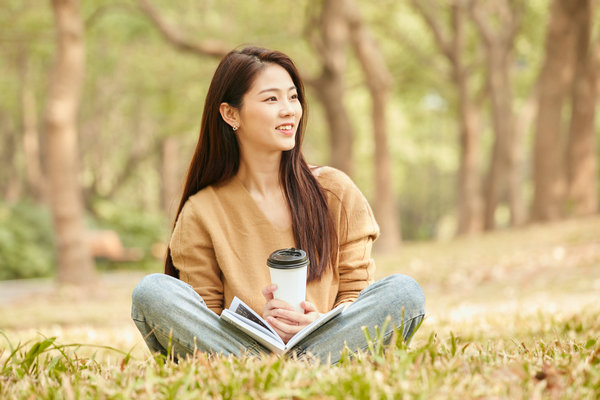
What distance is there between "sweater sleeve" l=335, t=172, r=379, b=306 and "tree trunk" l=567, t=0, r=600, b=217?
1066 centimetres

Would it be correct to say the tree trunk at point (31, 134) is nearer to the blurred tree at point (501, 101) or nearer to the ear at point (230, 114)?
the blurred tree at point (501, 101)

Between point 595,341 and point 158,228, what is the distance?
748 inches

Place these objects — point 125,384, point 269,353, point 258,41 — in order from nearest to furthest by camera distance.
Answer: point 125,384 → point 269,353 → point 258,41

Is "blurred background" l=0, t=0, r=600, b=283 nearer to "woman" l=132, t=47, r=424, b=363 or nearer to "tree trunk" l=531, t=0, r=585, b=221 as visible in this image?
"tree trunk" l=531, t=0, r=585, b=221

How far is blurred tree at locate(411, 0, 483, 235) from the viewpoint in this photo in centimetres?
1725

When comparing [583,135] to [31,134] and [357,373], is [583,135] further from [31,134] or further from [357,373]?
[31,134]

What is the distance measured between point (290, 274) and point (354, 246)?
0.61m

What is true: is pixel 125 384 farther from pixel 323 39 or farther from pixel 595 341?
pixel 323 39

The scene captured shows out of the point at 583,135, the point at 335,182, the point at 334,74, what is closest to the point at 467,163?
the point at 583,135

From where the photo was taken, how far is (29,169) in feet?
64.2

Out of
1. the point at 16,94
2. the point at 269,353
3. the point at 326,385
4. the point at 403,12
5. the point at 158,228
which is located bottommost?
the point at 158,228

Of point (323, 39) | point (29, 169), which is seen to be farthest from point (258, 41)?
point (29, 169)

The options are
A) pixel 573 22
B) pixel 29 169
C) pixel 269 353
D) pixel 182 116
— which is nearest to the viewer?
pixel 269 353

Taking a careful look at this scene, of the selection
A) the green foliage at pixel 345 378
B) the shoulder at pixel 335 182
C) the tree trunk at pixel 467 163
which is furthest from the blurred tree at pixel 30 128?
the green foliage at pixel 345 378
